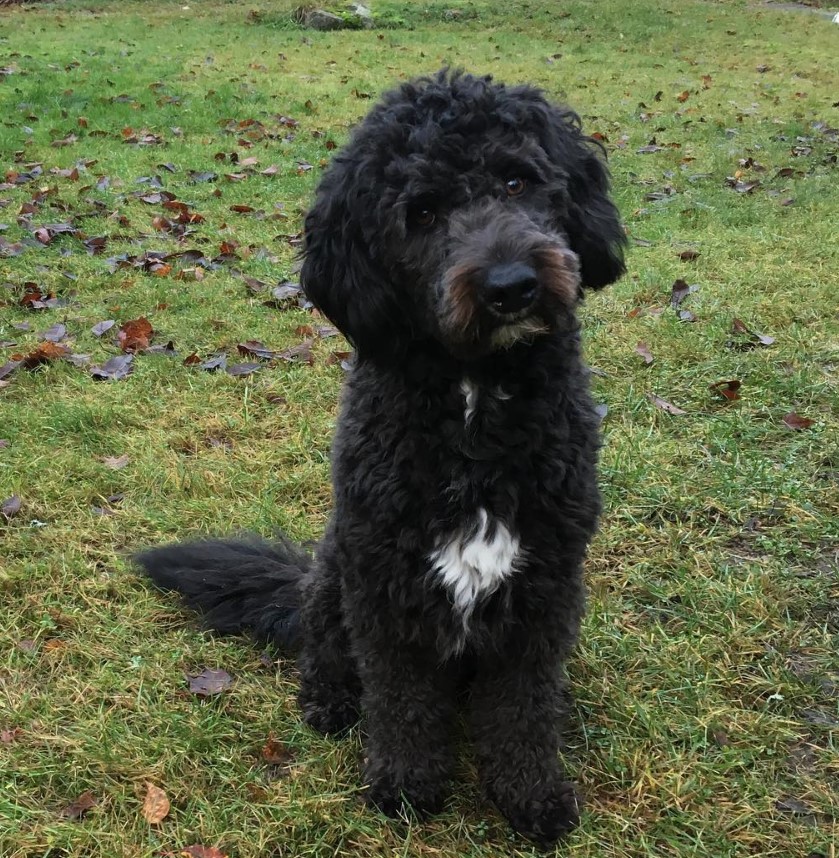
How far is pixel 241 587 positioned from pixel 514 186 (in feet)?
5.70

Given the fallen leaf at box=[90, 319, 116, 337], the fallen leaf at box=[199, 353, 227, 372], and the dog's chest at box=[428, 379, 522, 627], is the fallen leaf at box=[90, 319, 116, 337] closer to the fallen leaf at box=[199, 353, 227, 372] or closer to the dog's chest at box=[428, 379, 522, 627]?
the fallen leaf at box=[199, 353, 227, 372]

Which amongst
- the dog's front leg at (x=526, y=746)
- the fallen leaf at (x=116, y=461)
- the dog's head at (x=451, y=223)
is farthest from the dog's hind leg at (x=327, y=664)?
the fallen leaf at (x=116, y=461)

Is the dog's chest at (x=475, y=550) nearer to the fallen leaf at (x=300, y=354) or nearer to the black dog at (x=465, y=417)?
the black dog at (x=465, y=417)

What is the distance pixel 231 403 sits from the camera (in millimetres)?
4348

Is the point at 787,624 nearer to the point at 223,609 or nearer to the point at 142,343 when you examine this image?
the point at 223,609

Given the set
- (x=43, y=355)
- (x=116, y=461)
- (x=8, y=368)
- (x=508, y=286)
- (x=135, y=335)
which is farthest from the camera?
(x=135, y=335)

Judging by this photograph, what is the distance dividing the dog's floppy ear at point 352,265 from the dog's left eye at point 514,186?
350mm

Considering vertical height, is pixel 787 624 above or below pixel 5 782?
above

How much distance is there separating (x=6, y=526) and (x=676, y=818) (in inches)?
113

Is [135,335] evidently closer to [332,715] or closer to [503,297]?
[332,715]

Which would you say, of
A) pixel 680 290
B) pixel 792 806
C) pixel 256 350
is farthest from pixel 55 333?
pixel 792 806

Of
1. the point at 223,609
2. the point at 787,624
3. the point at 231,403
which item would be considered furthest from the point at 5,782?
the point at 787,624

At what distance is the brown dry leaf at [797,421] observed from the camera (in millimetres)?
3895

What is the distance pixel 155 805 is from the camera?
7.84 ft
